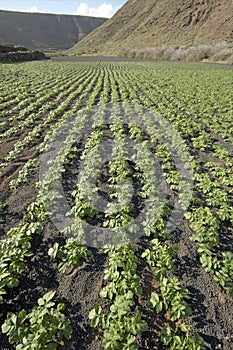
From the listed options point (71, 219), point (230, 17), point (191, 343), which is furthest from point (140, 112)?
point (230, 17)

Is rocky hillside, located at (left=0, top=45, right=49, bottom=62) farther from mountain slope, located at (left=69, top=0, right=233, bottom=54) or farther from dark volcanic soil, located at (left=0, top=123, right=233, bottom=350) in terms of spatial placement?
dark volcanic soil, located at (left=0, top=123, right=233, bottom=350)

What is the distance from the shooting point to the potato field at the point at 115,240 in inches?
129

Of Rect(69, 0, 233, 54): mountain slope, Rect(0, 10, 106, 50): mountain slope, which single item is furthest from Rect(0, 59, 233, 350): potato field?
Rect(0, 10, 106, 50): mountain slope

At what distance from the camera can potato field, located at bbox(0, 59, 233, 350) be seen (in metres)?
3.28

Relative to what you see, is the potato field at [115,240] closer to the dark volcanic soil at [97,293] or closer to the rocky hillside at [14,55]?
the dark volcanic soil at [97,293]

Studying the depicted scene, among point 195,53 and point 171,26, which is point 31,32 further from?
point 195,53

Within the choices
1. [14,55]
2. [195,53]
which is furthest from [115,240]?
[195,53]

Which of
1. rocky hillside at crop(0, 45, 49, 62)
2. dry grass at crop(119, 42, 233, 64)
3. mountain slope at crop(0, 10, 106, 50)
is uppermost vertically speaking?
mountain slope at crop(0, 10, 106, 50)

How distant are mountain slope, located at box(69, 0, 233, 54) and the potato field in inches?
3040

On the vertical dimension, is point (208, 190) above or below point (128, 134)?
below

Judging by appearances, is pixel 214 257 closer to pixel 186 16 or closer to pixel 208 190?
pixel 208 190

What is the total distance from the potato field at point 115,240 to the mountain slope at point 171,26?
77209 millimetres

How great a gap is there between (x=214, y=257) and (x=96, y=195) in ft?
10.4

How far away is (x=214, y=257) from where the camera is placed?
4.54m
